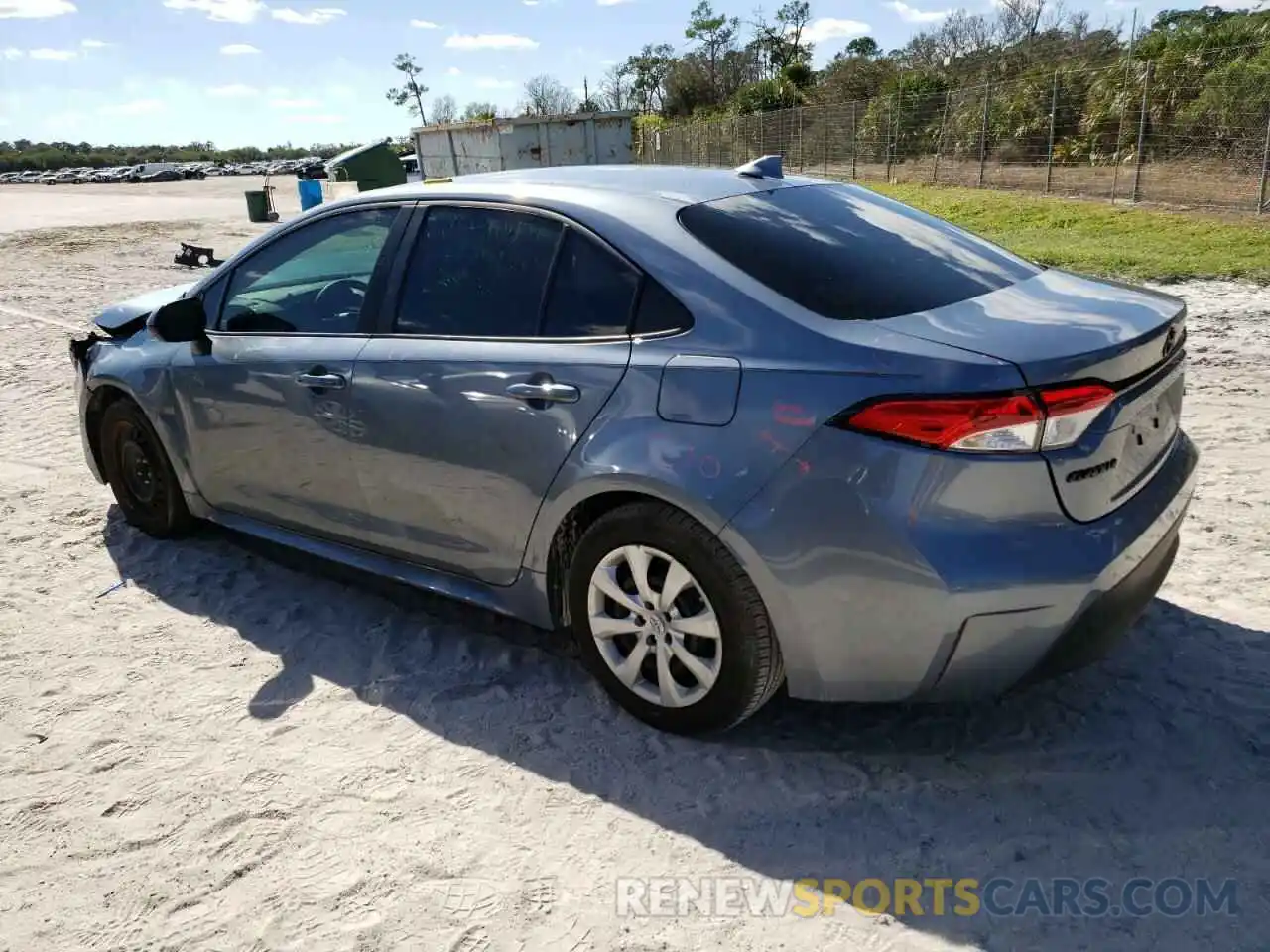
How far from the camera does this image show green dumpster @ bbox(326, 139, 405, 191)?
27562mm

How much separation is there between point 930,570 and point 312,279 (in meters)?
2.81

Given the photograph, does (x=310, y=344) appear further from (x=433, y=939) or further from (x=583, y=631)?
(x=433, y=939)

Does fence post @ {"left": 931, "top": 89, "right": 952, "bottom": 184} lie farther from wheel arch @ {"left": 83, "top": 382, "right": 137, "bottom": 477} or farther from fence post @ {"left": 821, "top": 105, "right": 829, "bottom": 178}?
wheel arch @ {"left": 83, "top": 382, "right": 137, "bottom": 477}

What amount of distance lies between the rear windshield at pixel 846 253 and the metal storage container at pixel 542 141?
110ft

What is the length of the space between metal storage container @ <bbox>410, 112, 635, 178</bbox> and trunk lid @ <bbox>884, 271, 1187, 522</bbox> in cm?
3410

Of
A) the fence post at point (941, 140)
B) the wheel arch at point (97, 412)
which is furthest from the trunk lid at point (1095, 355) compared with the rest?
the fence post at point (941, 140)

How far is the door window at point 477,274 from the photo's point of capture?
10.5 feet

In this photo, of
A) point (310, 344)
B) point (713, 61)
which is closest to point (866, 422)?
point (310, 344)

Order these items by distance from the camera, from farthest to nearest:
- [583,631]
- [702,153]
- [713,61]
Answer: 1. [713,61]
2. [702,153]
3. [583,631]

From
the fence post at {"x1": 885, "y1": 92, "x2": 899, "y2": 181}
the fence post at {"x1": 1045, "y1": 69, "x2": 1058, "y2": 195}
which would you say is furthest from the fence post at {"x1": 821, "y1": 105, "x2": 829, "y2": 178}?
the fence post at {"x1": 1045, "y1": 69, "x2": 1058, "y2": 195}

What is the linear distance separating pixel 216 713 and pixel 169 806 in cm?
51

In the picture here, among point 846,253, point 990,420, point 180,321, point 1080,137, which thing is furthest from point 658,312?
point 1080,137

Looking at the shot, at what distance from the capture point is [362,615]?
401 centimetres

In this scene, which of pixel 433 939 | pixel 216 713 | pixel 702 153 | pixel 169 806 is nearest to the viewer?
pixel 433 939
